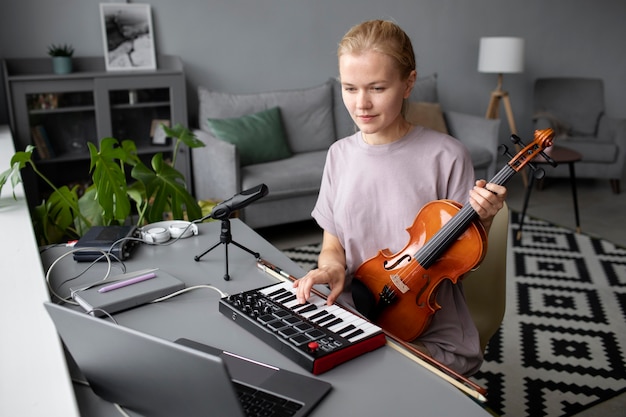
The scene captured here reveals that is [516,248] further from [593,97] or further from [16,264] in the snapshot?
[16,264]

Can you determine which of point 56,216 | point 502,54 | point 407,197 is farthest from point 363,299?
point 502,54

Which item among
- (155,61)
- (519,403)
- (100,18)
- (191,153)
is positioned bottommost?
(519,403)

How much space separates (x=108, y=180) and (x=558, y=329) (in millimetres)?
2003

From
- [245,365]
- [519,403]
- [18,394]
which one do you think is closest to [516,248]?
[519,403]

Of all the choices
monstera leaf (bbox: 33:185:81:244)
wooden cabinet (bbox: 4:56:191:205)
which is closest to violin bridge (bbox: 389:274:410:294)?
monstera leaf (bbox: 33:185:81:244)

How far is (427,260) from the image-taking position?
123 cm

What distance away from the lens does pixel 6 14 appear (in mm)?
3406

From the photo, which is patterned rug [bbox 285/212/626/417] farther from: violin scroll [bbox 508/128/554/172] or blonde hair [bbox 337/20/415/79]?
blonde hair [bbox 337/20/415/79]

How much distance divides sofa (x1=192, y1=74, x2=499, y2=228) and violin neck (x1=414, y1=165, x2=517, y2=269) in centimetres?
211

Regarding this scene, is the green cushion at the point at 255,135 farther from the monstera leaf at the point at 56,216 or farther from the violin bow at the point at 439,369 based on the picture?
the violin bow at the point at 439,369

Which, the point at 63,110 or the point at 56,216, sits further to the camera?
A: the point at 63,110

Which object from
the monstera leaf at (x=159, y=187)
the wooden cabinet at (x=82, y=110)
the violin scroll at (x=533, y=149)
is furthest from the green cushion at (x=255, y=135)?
the violin scroll at (x=533, y=149)

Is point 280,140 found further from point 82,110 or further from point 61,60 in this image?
point 61,60

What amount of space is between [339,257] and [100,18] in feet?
9.68
